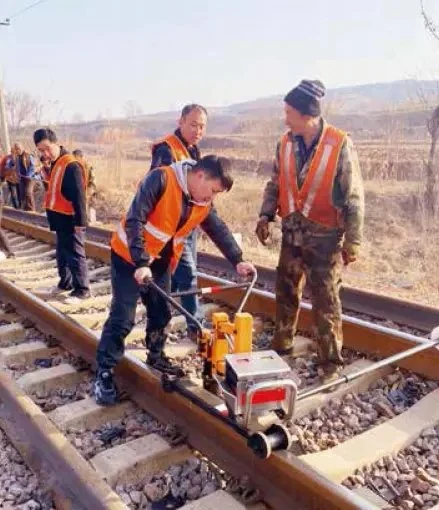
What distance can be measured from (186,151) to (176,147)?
0.34 feet

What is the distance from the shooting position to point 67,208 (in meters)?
6.20

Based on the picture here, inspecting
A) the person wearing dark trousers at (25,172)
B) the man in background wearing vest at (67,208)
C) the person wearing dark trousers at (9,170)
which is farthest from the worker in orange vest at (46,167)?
the person wearing dark trousers at (25,172)

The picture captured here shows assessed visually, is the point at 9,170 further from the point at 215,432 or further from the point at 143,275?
the point at 215,432

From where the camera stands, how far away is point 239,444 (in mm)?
3002

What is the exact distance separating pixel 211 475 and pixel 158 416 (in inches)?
26.4

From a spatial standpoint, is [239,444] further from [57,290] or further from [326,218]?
[57,290]

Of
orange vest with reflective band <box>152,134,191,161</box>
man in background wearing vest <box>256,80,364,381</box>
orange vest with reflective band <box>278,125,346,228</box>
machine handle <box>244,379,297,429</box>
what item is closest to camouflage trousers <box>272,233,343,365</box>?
man in background wearing vest <box>256,80,364,381</box>

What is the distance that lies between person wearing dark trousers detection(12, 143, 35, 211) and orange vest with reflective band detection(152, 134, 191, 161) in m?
10.9

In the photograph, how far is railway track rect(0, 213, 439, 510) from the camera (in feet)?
9.37

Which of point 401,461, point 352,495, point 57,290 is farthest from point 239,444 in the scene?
point 57,290

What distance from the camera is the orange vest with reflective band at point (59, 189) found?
5.99 meters

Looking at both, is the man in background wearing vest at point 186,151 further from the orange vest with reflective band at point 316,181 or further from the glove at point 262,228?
the orange vest with reflective band at point 316,181

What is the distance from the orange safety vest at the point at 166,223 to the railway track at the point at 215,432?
2.63 feet

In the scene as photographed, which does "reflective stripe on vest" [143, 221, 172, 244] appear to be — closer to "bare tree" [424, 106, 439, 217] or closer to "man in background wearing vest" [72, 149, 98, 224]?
"man in background wearing vest" [72, 149, 98, 224]
